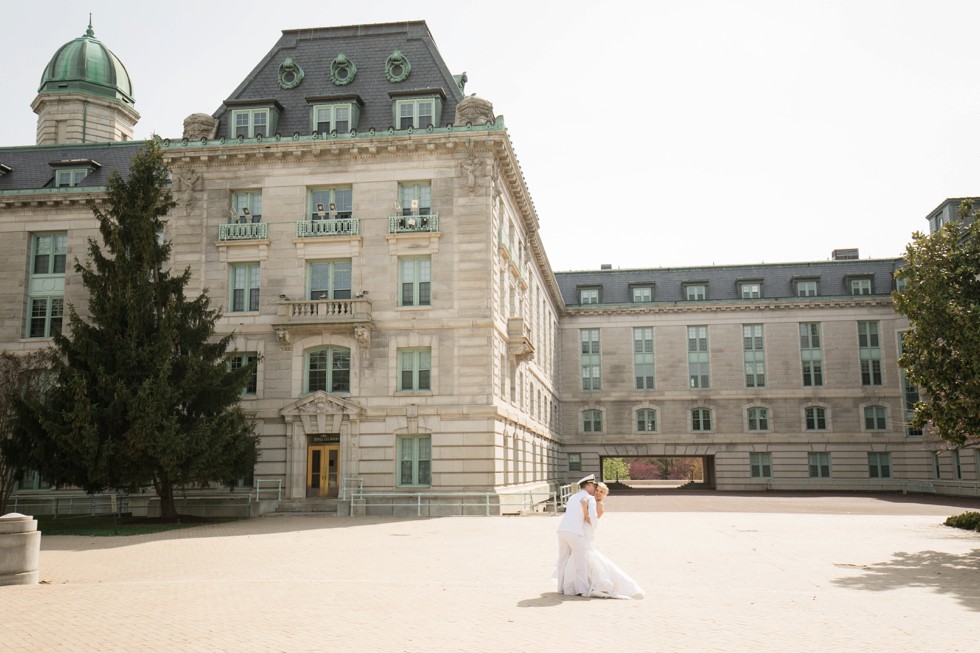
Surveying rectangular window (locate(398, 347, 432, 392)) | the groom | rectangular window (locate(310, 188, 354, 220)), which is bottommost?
the groom

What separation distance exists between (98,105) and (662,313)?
45.7 metres

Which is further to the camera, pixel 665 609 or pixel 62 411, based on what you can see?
pixel 62 411

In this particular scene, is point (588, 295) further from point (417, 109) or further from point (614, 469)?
point (417, 109)

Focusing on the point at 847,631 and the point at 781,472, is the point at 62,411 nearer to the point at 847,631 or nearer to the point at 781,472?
the point at 847,631

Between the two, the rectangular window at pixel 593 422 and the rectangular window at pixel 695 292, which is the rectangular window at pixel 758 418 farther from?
the rectangular window at pixel 593 422

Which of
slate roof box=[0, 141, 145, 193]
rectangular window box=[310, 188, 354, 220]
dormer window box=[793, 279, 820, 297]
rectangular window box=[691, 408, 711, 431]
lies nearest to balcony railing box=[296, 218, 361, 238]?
rectangular window box=[310, 188, 354, 220]

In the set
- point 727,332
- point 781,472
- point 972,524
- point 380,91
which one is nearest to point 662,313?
point 727,332

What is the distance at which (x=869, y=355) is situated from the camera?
6272 centimetres

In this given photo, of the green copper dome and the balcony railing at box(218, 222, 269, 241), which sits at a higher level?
the green copper dome

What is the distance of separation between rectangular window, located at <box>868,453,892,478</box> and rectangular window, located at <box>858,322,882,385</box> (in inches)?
213

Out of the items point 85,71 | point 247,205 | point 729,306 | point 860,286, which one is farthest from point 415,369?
point 860,286

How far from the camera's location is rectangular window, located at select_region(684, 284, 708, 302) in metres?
67.3

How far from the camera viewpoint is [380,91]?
36844 millimetres

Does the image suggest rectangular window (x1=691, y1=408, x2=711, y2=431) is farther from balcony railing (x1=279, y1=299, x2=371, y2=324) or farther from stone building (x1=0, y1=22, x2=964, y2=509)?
balcony railing (x1=279, y1=299, x2=371, y2=324)
